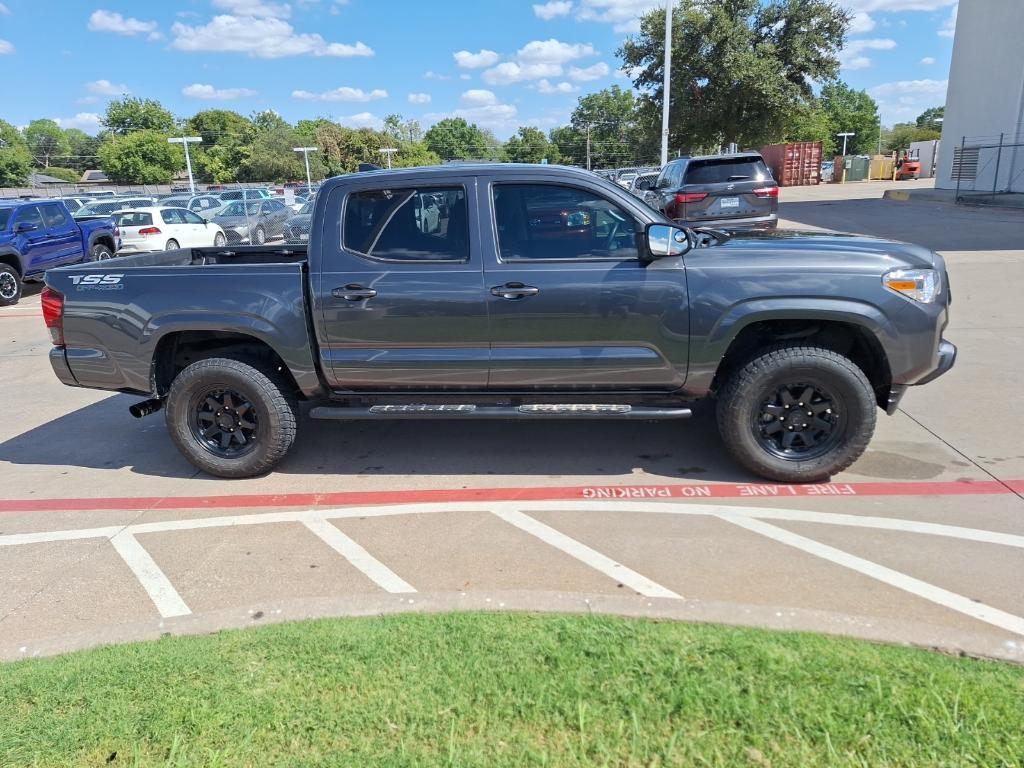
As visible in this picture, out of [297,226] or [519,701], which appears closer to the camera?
[519,701]

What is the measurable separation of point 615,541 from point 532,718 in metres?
1.57

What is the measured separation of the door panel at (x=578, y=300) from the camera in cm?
432

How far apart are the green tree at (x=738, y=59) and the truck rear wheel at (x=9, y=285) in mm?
26917

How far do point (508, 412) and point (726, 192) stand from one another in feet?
31.2

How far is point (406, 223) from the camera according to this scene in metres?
4.62

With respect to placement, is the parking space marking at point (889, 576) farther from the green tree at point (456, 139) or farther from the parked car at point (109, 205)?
the green tree at point (456, 139)

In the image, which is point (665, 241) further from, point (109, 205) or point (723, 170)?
point (109, 205)

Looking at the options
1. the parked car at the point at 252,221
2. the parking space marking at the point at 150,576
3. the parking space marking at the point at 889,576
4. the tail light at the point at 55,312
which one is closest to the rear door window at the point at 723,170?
the parking space marking at the point at 889,576

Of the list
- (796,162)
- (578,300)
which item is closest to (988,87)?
(796,162)

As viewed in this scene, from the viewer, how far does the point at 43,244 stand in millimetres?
14281

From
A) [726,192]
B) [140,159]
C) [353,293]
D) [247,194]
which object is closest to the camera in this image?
[353,293]

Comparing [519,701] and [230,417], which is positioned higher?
[230,417]

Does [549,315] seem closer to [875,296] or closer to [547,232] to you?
[547,232]

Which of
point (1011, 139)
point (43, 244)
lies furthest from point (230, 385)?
point (1011, 139)
